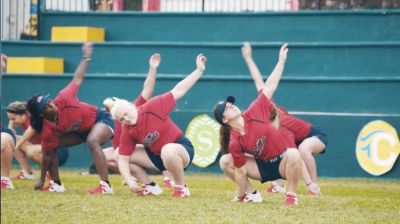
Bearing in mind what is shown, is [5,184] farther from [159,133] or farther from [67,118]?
[159,133]

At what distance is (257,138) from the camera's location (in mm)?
11102

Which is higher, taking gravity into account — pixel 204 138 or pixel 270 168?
pixel 270 168

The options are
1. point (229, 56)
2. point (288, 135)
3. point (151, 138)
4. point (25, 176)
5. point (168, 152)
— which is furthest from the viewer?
point (229, 56)

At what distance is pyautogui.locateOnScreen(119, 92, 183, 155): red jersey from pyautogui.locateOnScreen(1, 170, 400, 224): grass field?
577 millimetres

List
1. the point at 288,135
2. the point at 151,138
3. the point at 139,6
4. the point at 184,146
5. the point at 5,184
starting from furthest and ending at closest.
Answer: the point at 139,6 → the point at 288,135 → the point at 5,184 → the point at 184,146 → the point at 151,138

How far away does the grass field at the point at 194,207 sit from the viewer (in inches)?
388

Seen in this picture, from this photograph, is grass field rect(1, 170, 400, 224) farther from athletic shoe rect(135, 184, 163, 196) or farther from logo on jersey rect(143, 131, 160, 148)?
logo on jersey rect(143, 131, 160, 148)

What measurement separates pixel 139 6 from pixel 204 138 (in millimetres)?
4468

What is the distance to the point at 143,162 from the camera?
12602 mm

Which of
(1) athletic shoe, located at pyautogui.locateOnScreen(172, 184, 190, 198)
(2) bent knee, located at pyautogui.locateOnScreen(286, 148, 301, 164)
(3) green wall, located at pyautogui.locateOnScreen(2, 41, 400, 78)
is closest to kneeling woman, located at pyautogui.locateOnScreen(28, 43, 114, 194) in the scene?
(1) athletic shoe, located at pyautogui.locateOnScreen(172, 184, 190, 198)

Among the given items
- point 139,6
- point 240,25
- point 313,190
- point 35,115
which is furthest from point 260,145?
point 139,6

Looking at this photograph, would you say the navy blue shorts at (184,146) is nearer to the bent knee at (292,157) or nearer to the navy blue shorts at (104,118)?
the navy blue shorts at (104,118)

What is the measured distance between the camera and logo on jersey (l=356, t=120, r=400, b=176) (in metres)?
16.0

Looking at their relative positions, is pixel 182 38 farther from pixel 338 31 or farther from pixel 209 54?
pixel 338 31
